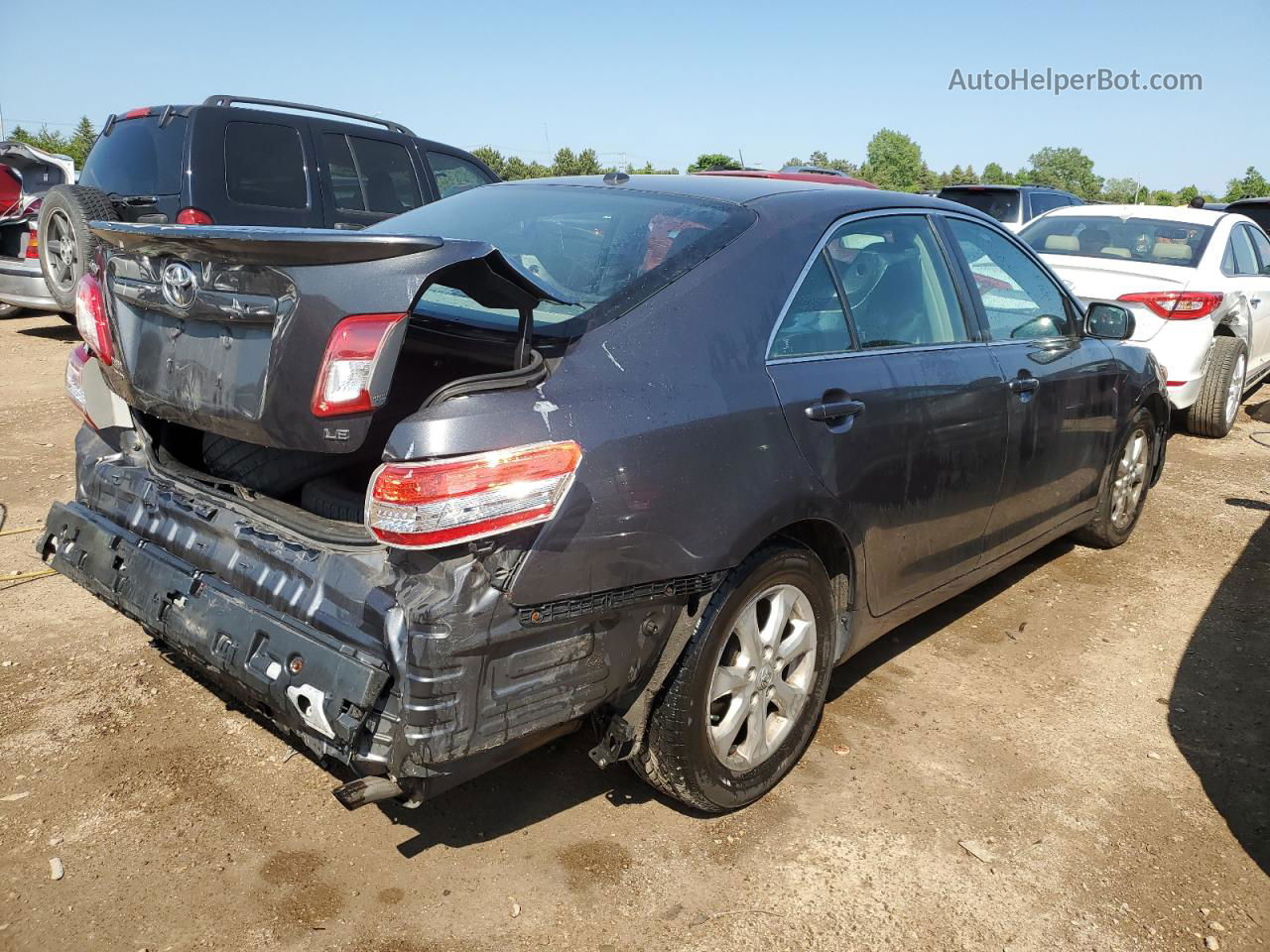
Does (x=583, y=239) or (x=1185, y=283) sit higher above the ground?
(x=583, y=239)

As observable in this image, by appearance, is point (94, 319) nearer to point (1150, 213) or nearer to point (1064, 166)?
point (1150, 213)

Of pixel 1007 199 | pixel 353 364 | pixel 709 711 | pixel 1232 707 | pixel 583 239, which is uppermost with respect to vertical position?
pixel 1007 199

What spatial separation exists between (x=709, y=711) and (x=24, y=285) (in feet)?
32.7

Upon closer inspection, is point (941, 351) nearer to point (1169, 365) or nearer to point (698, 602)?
point (698, 602)

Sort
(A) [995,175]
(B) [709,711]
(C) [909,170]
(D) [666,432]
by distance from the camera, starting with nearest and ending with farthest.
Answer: (D) [666,432]
(B) [709,711]
(A) [995,175]
(C) [909,170]

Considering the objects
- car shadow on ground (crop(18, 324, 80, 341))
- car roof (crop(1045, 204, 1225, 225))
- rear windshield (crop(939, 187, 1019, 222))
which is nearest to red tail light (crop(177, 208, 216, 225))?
car shadow on ground (crop(18, 324, 80, 341))

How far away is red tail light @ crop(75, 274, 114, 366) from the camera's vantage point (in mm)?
2965

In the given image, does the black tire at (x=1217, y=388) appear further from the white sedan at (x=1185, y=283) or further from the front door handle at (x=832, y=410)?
the front door handle at (x=832, y=410)

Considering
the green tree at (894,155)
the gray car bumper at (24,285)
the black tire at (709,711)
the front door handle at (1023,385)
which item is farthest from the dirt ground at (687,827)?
the green tree at (894,155)

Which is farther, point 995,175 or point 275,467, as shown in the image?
point 995,175

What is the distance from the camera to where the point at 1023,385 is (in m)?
3.88

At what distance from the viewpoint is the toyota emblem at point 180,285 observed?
2535mm

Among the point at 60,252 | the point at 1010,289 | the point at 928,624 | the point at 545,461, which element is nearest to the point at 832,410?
the point at 545,461

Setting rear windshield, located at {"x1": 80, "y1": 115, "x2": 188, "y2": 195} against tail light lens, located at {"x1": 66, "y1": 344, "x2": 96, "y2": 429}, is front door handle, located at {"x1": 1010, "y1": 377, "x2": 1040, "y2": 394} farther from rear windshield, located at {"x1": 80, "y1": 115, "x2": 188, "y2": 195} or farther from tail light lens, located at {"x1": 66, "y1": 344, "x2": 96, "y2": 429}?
rear windshield, located at {"x1": 80, "y1": 115, "x2": 188, "y2": 195}
